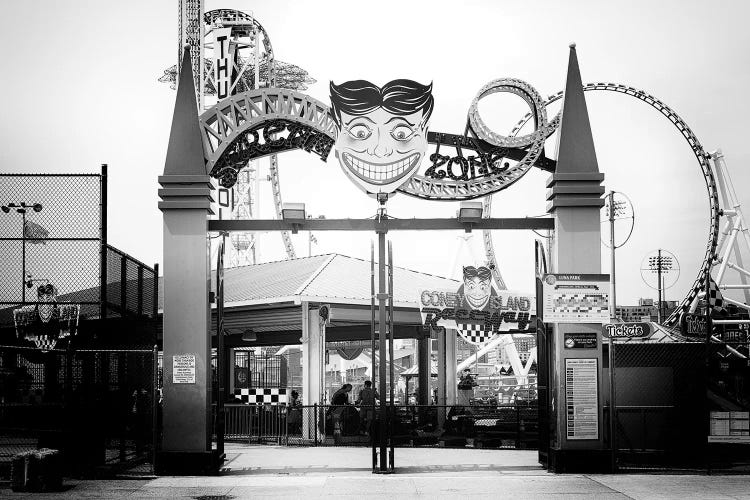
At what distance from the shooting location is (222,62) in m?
48.5

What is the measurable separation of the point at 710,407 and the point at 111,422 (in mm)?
10544

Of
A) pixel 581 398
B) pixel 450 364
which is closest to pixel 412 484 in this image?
pixel 581 398

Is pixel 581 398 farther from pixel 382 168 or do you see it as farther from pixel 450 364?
pixel 450 364

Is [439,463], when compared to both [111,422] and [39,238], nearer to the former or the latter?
[111,422]

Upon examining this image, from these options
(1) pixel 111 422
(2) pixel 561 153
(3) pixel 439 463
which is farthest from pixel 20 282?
(2) pixel 561 153

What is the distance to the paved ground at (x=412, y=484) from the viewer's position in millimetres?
13273

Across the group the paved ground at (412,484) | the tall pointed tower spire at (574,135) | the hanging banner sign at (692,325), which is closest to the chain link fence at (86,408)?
the paved ground at (412,484)

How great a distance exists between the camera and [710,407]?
1683 cm

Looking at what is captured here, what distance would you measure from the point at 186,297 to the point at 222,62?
3420cm

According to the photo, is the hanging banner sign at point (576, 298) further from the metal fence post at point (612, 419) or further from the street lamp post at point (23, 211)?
the street lamp post at point (23, 211)

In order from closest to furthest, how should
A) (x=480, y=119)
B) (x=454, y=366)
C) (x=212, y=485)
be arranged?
(x=212, y=485), (x=480, y=119), (x=454, y=366)

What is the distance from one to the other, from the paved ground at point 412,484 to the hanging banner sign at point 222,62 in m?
31.8

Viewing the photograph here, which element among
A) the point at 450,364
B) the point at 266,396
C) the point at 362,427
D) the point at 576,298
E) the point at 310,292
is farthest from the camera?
the point at 450,364

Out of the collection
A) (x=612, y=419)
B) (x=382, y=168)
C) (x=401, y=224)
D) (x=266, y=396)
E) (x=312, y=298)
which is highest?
(x=382, y=168)
